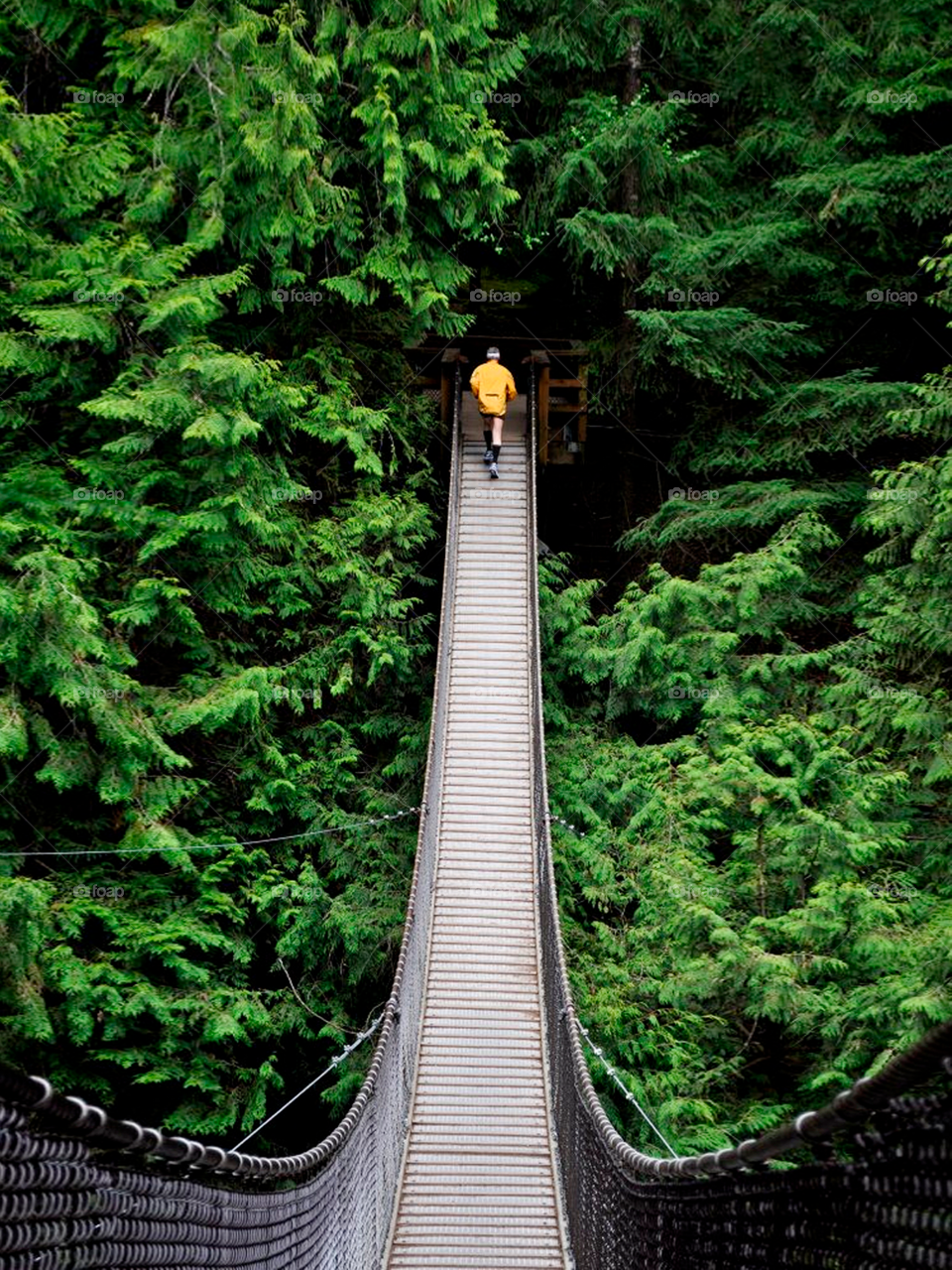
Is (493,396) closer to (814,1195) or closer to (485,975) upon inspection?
(485,975)

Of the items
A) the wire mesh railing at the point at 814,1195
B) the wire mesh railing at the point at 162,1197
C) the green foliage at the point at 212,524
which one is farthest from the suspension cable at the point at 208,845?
the wire mesh railing at the point at 814,1195

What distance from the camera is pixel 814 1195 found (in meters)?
2.01

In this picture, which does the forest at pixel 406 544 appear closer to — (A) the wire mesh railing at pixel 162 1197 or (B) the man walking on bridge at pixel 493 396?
(B) the man walking on bridge at pixel 493 396

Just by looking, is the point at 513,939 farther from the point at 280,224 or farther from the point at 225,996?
the point at 280,224

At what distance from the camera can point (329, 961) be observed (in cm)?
841

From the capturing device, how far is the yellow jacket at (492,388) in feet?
35.2

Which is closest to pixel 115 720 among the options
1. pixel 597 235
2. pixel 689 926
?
pixel 689 926

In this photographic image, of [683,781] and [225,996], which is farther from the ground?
[683,781]

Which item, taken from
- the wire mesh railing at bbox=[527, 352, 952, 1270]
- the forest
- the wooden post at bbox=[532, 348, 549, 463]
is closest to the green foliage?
the forest

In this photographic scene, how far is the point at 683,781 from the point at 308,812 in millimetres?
2704

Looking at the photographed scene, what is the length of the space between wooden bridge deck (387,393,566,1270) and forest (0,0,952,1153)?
0.67m

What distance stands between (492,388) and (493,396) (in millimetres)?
70

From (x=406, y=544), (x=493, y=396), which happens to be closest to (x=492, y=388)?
(x=493, y=396)

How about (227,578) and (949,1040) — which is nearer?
(949,1040)
